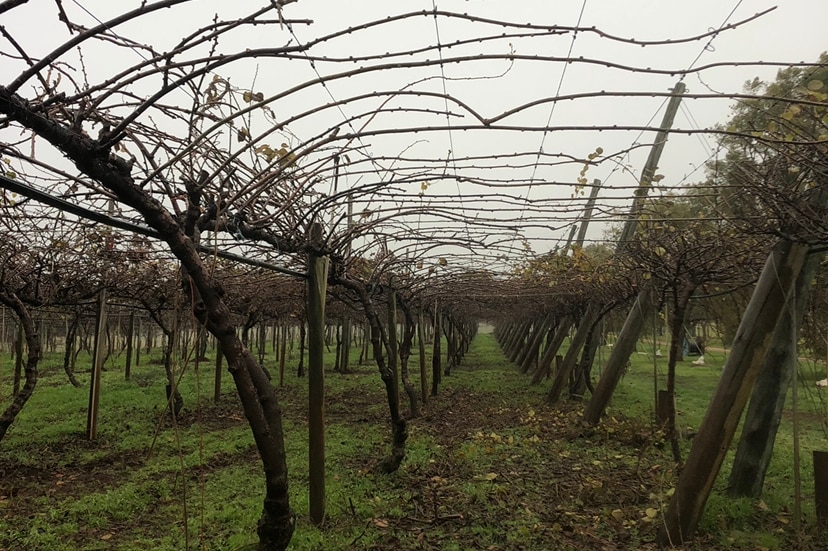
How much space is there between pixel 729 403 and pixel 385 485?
3319 mm

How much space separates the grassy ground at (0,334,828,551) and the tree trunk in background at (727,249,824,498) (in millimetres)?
239

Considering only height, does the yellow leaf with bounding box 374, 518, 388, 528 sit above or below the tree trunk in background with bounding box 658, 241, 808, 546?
below

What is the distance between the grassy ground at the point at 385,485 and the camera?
13.8 feet

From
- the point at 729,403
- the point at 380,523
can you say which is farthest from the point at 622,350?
the point at 380,523

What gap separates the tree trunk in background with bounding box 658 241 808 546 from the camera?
3943 mm

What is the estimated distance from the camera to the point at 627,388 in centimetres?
1370

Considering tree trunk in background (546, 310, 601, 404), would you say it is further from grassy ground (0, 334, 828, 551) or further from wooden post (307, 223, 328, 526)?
wooden post (307, 223, 328, 526)

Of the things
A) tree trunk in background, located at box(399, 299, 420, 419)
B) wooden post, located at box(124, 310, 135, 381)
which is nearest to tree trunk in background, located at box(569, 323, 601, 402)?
tree trunk in background, located at box(399, 299, 420, 419)

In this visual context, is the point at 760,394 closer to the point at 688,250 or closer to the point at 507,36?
the point at 688,250

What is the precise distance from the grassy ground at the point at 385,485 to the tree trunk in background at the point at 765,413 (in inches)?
9.4

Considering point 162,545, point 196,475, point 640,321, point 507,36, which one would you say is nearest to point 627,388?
point 640,321

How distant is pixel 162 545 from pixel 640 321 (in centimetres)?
645

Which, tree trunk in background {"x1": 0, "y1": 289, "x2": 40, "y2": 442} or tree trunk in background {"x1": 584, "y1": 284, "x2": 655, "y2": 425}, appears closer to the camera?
tree trunk in background {"x1": 0, "y1": 289, "x2": 40, "y2": 442}

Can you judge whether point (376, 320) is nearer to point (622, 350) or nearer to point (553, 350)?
point (622, 350)
